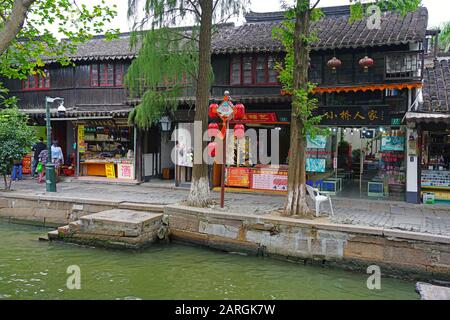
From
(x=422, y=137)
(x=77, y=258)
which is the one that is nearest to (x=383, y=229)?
(x=422, y=137)

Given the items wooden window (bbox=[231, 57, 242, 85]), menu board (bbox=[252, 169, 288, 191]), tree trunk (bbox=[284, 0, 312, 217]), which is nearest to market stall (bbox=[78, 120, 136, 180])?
wooden window (bbox=[231, 57, 242, 85])

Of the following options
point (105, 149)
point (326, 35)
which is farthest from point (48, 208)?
point (326, 35)

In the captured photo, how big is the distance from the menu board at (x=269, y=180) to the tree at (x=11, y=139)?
760 cm

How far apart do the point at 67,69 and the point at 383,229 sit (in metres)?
14.1

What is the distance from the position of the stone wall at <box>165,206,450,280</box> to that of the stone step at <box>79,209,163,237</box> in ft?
1.98

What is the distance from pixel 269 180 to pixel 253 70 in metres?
3.76

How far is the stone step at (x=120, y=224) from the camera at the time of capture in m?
8.95

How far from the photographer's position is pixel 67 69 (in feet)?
54.7

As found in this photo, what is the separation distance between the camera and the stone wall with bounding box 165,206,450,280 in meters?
7.43

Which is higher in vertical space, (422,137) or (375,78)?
(375,78)

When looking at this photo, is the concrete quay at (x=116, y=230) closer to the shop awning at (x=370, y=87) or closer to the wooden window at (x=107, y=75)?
the shop awning at (x=370, y=87)

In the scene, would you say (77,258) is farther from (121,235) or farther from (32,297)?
(32,297)

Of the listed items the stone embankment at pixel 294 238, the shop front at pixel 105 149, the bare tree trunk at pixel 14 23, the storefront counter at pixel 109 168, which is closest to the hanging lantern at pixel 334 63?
the stone embankment at pixel 294 238

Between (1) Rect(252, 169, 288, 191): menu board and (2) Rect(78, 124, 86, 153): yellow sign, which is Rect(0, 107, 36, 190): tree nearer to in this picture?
(2) Rect(78, 124, 86, 153): yellow sign
